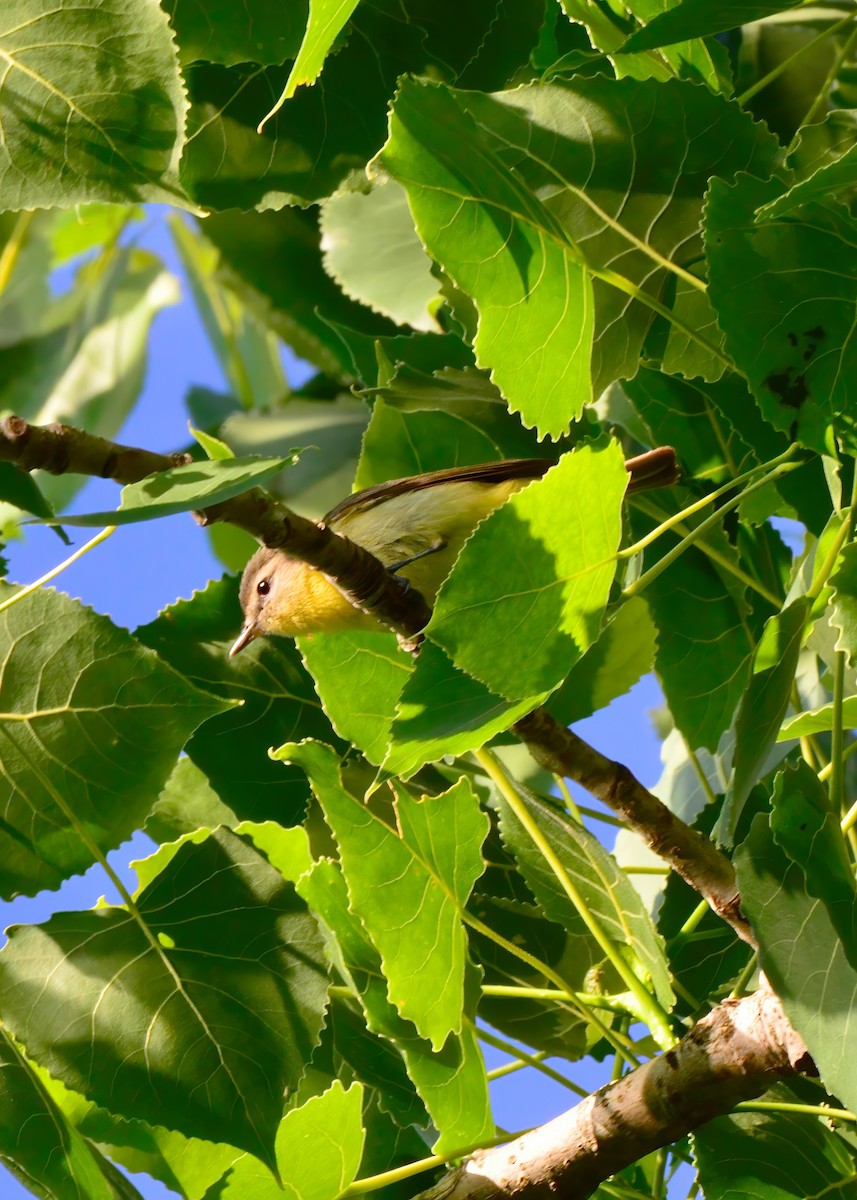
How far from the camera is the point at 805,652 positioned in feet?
6.88

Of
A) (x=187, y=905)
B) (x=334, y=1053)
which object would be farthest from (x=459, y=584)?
(x=334, y=1053)

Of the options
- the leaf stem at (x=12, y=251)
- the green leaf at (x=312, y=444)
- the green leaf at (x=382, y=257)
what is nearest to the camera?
the green leaf at (x=382, y=257)

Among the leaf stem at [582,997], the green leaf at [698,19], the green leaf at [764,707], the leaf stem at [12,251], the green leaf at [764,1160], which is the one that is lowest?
the green leaf at [764,1160]

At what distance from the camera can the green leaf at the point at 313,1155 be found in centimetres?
147

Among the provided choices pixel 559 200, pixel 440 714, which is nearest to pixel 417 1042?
pixel 440 714

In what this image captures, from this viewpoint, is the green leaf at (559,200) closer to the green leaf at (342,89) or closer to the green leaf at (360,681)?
the green leaf at (342,89)

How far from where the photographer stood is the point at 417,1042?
1515mm

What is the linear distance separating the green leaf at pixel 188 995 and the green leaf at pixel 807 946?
0.53 m

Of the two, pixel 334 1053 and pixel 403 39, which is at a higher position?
pixel 403 39

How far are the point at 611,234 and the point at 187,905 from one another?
941mm

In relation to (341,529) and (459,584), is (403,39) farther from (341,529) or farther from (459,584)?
(341,529)

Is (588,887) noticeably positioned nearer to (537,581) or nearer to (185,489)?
(537,581)

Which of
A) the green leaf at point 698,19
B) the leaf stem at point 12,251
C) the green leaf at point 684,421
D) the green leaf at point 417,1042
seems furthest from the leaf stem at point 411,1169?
the leaf stem at point 12,251

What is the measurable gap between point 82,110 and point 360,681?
78cm
